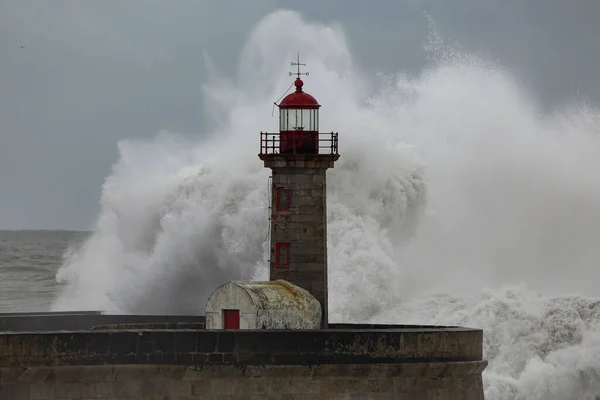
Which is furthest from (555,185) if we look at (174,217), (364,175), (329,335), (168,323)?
(329,335)

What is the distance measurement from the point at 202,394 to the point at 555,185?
2056cm

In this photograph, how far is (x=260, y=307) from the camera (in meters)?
18.8

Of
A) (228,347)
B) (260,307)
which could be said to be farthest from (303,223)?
(228,347)

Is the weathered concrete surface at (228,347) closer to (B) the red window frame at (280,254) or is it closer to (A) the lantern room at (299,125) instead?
(B) the red window frame at (280,254)

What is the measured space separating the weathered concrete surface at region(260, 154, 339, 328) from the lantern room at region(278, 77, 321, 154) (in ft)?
0.69

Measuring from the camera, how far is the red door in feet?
62.1

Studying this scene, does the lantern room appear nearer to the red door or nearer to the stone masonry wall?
the stone masonry wall

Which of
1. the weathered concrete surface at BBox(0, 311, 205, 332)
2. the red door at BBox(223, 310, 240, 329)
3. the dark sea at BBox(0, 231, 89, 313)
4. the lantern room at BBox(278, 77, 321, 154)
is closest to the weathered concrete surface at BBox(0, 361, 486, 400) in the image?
the red door at BBox(223, 310, 240, 329)

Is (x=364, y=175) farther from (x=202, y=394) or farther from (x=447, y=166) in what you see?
(x=202, y=394)

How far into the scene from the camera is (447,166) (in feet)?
120

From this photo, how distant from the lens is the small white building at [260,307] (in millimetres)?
18781

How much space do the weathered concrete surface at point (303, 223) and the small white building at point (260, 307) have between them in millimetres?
324

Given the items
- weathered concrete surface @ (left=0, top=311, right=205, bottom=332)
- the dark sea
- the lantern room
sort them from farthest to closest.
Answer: the dark sea → weathered concrete surface @ (left=0, top=311, right=205, bottom=332) → the lantern room

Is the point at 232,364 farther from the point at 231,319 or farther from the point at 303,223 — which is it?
the point at 303,223
